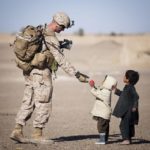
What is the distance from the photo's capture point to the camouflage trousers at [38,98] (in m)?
10.3

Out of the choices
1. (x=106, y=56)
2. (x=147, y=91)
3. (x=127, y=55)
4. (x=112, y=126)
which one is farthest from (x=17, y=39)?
(x=106, y=56)

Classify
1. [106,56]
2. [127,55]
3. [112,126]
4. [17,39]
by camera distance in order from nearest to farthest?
[17,39] → [112,126] → [127,55] → [106,56]

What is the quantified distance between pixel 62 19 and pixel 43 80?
106 cm

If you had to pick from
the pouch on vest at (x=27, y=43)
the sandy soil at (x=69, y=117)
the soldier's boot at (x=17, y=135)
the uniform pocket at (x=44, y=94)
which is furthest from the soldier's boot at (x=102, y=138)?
the pouch on vest at (x=27, y=43)

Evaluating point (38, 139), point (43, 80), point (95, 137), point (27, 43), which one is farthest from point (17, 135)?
point (95, 137)

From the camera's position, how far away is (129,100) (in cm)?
1051

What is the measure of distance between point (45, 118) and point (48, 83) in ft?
1.94

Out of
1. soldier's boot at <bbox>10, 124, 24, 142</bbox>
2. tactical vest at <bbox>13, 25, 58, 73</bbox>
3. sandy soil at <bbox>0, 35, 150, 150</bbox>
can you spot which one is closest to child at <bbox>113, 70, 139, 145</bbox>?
sandy soil at <bbox>0, 35, 150, 150</bbox>

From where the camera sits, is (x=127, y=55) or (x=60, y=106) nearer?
(x=60, y=106)

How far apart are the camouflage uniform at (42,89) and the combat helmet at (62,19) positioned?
22cm

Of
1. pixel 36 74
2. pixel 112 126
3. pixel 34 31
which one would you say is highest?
pixel 34 31

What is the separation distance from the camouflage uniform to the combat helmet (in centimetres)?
22

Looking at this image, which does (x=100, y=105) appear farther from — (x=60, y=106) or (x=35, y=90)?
(x=60, y=106)

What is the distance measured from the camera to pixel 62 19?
1033 cm
